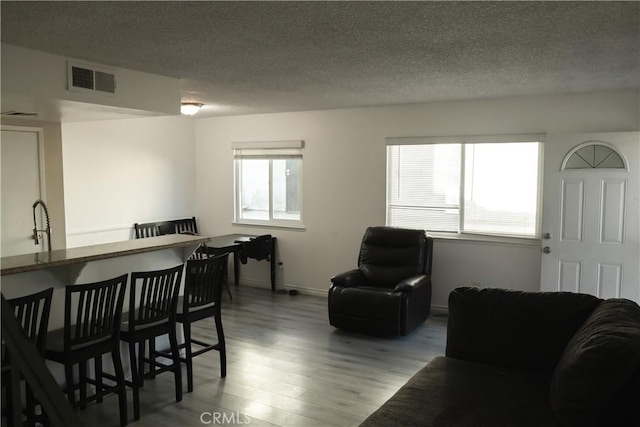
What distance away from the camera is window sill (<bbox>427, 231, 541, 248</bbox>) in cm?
528

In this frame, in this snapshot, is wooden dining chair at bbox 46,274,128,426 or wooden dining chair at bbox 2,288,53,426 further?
wooden dining chair at bbox 46,274,128,426

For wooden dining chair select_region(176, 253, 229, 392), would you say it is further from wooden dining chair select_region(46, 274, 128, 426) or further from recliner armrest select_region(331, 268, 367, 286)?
recliner armrest select_region(331, 268, 367, 286)

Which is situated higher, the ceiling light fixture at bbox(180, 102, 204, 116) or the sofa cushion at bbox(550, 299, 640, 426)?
the ceiling light fixture at bbox(180, 102, 204, 116)

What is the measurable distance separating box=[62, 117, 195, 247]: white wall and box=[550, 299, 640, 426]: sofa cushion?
536cm

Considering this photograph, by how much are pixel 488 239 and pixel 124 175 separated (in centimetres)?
443

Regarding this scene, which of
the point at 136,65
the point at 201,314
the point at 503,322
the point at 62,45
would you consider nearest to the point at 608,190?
the point at 503,322

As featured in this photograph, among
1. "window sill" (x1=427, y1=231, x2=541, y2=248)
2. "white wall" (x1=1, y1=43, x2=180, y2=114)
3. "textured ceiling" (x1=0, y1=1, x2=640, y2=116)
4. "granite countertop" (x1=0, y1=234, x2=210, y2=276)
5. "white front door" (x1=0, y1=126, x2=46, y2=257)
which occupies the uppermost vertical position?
"textured ceiling" (x1=0, y1=1, x2=640, y2=116)

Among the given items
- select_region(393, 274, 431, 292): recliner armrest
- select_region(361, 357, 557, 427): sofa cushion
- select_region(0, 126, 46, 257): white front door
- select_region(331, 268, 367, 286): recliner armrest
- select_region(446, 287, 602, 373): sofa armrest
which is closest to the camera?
select_region(361, 357, 557, 427): sofa cushion

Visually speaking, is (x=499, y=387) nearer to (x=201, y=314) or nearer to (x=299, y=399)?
(x=299, y=399)

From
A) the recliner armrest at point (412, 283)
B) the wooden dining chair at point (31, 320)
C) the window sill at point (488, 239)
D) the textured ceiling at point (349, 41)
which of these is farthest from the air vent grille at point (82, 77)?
the window sill at point (488, 239)

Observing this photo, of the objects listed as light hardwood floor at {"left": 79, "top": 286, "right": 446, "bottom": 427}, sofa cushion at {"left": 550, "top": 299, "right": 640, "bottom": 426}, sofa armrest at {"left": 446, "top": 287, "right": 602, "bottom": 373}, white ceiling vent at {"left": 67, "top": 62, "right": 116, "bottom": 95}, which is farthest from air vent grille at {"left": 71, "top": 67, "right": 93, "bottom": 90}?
sofa cushion at {"left": 550, "top": 299, "right": 640, "bottom": 426}

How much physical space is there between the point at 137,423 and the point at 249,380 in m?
0.92

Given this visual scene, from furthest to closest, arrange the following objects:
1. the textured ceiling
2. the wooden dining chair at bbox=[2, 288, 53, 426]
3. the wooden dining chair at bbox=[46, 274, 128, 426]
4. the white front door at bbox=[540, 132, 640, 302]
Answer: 1. the white front door at bbox=[540, 132, 640, 302]
2. the wooden dining chair at bbox=[46, 274, 128, 426]
3. the wooden dining chair at bbox=[2, 288, 53, 426]
4. the textured ceiling

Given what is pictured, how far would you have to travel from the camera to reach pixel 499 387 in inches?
102
